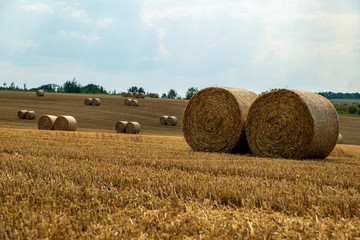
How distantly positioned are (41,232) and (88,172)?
2.63 metres

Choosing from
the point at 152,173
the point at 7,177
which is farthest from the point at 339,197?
the point at 7,177

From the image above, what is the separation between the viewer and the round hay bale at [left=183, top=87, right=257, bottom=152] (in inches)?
467

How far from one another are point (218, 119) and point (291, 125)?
2233 mm

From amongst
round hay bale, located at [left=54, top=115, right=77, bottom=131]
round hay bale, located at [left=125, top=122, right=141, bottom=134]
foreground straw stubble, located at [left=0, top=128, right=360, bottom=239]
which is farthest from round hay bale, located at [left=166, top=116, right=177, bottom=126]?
foreground straw stubble, located at [left=0, top=128, right=360, bottom=239]

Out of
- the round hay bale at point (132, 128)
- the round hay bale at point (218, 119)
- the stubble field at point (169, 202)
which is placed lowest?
the round hay bale at point (132, 128)

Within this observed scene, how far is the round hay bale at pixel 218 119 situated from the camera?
11859 mm

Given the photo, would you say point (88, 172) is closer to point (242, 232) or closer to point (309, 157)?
point (242, 232)

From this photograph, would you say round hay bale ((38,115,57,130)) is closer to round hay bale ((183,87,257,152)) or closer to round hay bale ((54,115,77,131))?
round hay bale ((54,115,77,131))

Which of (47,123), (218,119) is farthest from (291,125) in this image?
(47,123)

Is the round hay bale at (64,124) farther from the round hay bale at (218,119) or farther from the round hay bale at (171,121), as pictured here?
the round hay bale at (171,121)

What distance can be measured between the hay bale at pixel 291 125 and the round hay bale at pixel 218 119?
0.45m

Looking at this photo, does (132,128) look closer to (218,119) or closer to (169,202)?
(218,119)

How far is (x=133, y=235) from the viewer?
11.0 feet

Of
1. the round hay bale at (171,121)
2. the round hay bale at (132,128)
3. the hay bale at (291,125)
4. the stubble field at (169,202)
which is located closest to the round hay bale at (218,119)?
the hay bale at (291,125)
